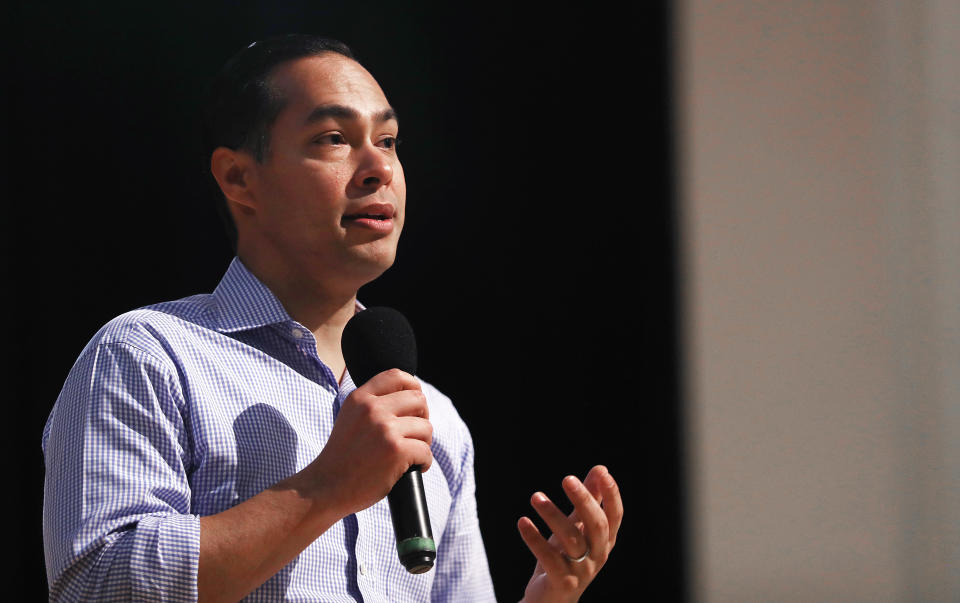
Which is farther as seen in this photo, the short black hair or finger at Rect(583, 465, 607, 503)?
the short black hair

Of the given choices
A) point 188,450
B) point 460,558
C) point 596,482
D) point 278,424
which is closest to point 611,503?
point 596,482

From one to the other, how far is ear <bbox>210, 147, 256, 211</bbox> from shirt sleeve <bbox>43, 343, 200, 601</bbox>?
1.21ft

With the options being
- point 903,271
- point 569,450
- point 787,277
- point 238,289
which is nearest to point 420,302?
point 569,450

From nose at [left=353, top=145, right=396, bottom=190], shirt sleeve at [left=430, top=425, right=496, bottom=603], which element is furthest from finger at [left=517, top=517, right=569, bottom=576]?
nose at [left=353, top=145, right=396, bottom=190]

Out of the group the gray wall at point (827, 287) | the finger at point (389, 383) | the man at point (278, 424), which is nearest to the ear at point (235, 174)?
the man at point (278, 424)

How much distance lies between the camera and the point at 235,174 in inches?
63.1

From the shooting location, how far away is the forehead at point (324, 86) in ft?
5.07

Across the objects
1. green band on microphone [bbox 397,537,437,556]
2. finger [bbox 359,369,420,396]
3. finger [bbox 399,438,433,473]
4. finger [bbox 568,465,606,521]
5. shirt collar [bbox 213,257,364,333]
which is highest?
shirt collar [bbox 213,257,364,333]

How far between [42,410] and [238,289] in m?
0.82

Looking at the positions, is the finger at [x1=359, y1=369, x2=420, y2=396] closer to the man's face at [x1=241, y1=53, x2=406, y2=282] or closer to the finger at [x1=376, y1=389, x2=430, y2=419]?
the finger at [x1=376, y1=389, x2=430, y2=419]

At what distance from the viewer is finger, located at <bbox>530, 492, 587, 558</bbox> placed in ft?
4.65

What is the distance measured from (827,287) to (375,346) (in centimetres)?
196

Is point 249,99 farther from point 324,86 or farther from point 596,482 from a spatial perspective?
point 596,482

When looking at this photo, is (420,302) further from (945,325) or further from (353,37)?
(945,325)
